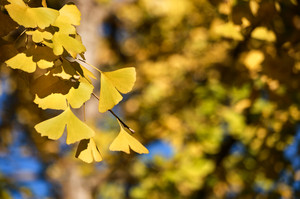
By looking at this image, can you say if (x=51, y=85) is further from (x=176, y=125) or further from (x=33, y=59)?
(x=176, y=125)

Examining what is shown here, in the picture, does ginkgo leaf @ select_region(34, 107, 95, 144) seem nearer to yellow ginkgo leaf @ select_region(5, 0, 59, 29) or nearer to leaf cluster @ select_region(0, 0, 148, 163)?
leaf cluster @ select_region(0, 0, 148, 163)

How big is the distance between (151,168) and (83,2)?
1.68 metres

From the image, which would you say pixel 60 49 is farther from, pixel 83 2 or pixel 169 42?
pixel 169 42

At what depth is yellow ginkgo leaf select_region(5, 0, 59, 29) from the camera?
2.06 feet

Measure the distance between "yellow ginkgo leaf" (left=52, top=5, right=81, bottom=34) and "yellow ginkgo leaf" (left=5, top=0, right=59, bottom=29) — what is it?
4 cm

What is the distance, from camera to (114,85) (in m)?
0.73

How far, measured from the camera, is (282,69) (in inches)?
55.2

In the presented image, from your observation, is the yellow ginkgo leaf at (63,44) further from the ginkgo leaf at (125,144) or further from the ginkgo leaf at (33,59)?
the ginkgo leaf at (125,144)

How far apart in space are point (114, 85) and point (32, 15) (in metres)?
0.19

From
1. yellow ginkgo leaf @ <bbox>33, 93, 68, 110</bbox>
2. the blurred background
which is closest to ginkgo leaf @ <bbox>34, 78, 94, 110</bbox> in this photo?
yellow ginkgo leaf @ <bbox>33, 93, 68, 110</bbox>

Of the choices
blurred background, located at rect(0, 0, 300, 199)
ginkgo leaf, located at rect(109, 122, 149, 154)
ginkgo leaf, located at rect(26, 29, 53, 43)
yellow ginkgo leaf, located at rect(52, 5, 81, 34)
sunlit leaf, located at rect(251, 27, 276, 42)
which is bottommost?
blurred background, located at rect(0, 0, 300, 199)

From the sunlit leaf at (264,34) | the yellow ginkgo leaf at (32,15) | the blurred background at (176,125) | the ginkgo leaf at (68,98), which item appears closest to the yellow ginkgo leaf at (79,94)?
the ginkgo leaf at (68,98)

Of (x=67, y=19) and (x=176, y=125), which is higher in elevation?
(x=67, y=19)

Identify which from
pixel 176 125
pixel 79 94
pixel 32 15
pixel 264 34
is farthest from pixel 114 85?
pixel 176 125
